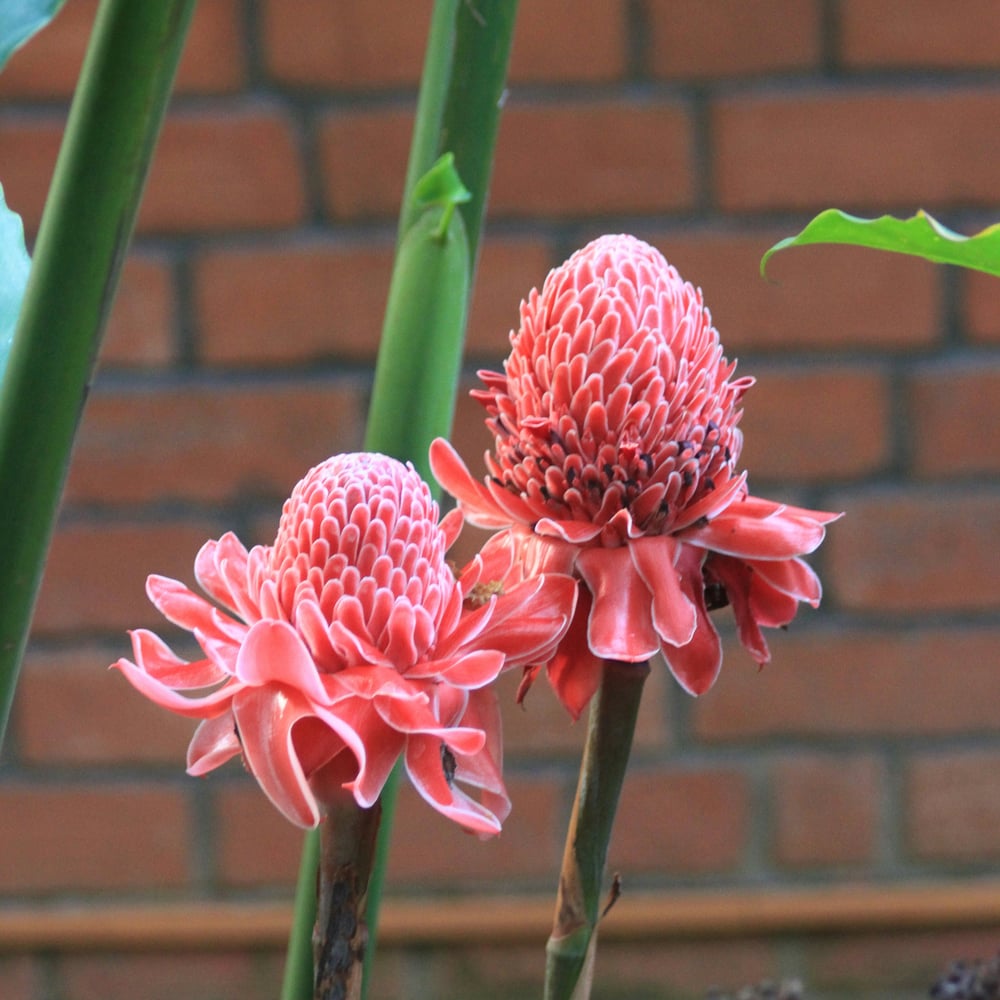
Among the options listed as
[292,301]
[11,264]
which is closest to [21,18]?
[11,264]

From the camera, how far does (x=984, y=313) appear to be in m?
0.53

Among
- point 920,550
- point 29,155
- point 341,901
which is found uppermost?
point 29,155

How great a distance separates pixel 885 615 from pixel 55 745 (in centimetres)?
36

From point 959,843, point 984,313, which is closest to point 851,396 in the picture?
point 984,313

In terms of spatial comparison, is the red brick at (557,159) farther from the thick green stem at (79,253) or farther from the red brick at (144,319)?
the thick green stem at (79,253)

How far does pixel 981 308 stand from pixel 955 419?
1.9 inches

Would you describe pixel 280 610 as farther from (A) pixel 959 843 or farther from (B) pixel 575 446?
(A) pixel 959 843

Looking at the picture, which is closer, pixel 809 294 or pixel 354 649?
pixel 354 649

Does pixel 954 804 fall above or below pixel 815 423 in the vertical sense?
below

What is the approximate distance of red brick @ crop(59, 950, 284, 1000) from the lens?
56cm

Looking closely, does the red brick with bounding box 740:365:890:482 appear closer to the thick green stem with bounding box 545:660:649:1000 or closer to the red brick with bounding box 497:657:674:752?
the red brick with bounding box 497:657:674:752

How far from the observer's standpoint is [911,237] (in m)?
0.14

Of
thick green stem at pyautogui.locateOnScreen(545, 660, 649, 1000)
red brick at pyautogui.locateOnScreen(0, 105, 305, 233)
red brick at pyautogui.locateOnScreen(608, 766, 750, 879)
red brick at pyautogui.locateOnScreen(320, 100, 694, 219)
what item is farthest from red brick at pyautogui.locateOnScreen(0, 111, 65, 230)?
thick green stem at pyautogui.locateOnScreen(545, 660, 649, 1000)

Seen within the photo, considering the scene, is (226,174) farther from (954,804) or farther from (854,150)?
(954,804)
